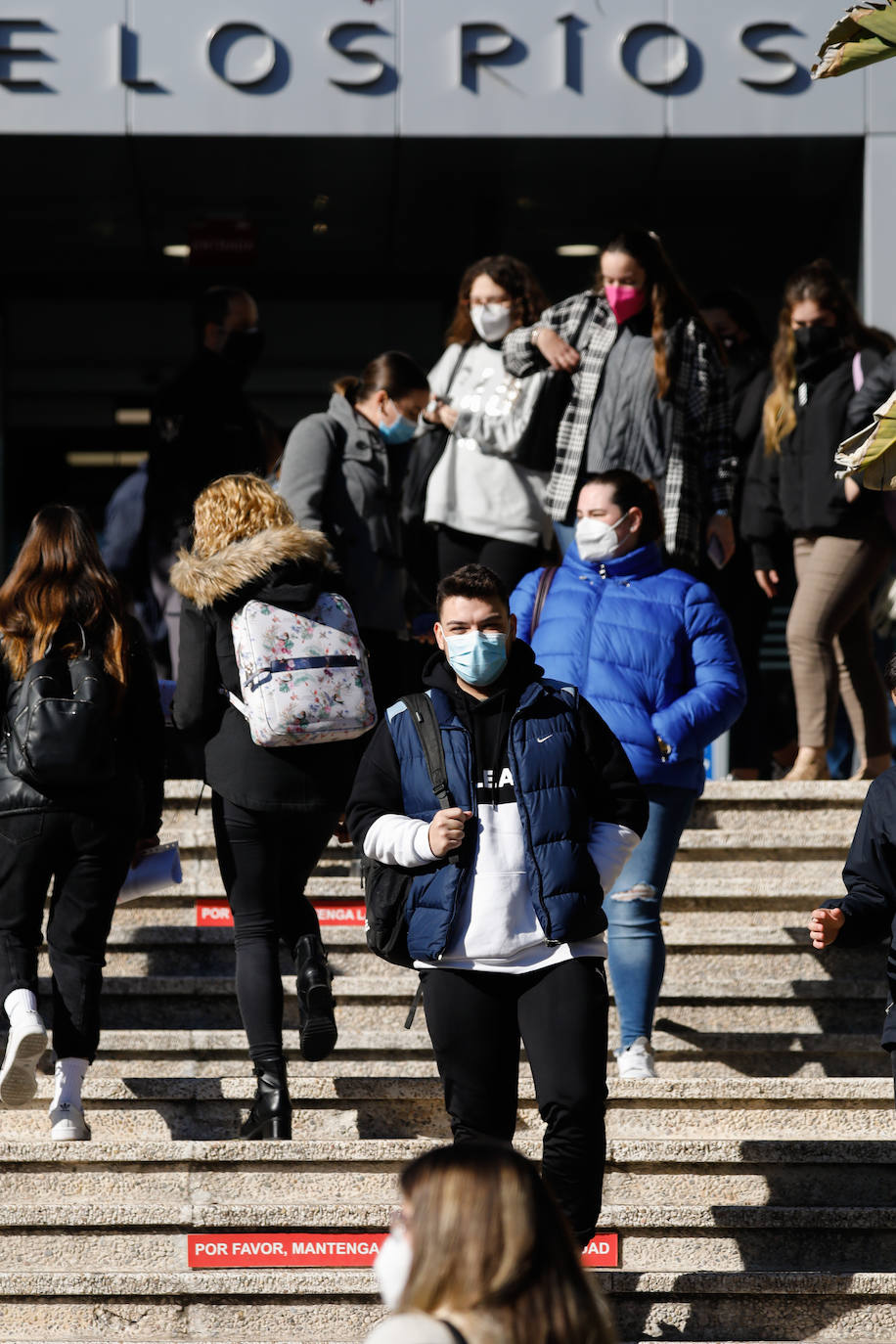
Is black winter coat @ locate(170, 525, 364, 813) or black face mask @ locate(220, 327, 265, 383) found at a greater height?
black face mask @ locate(220, 327, 265, 383)

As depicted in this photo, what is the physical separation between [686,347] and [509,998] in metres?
3.58

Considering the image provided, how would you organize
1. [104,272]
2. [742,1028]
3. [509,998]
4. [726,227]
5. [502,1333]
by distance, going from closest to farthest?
1. [502,1333]
2. [509,998]
3. [742,1028]
4. [726,227]
5. [104,272]

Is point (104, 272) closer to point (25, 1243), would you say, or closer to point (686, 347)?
point (686, 347)

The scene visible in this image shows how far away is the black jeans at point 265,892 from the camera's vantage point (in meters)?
5.49

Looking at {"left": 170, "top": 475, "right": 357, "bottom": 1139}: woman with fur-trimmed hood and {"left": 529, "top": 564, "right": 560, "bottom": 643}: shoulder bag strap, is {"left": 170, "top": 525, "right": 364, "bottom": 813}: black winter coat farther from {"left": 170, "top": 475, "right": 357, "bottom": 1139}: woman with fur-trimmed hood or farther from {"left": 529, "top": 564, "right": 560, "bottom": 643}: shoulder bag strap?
{"left": 529, "top": 564, "right": 560, "bottom": 643}: shoulder bag strap

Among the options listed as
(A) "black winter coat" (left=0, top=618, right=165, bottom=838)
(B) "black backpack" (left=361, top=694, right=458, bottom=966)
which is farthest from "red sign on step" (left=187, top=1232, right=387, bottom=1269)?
(A) "black winter coat" (left=0, top=618, right=165, bottom=838)

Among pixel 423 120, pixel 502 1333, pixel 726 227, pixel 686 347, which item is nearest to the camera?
pixel 502 1333

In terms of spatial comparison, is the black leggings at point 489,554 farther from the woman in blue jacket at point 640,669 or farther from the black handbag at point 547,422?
the woman in blue jacket at point 640,669

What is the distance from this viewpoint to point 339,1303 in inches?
194

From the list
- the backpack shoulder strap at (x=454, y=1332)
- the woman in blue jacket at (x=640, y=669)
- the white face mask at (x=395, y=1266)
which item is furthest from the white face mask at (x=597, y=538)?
the backpack shoulder strap at (x=454, y=1332)

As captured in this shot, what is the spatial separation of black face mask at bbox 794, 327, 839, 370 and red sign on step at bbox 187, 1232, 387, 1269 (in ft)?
14.2

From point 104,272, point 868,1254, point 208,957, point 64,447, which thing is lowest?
point 868,1254

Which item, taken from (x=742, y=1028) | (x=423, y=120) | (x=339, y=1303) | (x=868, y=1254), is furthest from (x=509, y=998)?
(x=423, y=120)

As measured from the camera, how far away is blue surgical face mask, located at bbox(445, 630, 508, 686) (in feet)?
15.8
